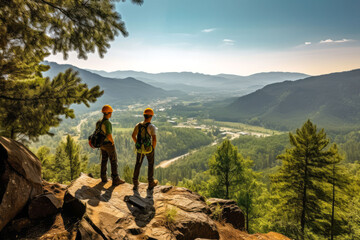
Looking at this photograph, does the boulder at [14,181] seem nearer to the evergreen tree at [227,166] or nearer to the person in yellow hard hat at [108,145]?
the person in yellow hard hat at [108,145]

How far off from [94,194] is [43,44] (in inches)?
215

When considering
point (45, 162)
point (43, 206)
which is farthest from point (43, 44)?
point (45, 162)

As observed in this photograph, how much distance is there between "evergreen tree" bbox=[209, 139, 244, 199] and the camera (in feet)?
53.1

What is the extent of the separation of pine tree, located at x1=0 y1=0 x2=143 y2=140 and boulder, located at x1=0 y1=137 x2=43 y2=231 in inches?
66.8

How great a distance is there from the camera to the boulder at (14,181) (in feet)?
14.5

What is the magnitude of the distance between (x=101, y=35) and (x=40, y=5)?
1.68 meters

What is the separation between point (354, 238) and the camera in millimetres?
11844

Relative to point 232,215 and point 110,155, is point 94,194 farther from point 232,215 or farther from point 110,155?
point 232,215

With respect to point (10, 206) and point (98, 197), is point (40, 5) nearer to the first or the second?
point (10, 206)

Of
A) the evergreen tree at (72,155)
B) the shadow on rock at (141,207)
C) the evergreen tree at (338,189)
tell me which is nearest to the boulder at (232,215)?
the shadow on rock at (141,207)

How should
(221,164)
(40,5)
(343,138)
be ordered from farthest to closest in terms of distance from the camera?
1. (343,138)
2. (221,164)
3. (40,5)

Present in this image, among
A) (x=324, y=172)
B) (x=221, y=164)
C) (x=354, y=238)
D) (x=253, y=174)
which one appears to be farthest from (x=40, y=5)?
(x=354, y=238)

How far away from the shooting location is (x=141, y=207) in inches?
237

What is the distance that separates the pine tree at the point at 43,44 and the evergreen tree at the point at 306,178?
1353 centimetres
